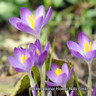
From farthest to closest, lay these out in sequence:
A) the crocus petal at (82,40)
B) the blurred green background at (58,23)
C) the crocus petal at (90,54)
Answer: the blurred green background at (58,23), the crocus petal at (82,40), the crocus petal at (90,54)

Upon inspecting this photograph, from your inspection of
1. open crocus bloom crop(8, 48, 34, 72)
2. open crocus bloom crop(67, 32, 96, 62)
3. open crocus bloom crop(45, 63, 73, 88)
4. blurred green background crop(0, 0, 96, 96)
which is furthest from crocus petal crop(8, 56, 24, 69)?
blurred green background crop(0, 0, 96, 96)

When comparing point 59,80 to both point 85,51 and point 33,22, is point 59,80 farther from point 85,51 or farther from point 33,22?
point 33,22

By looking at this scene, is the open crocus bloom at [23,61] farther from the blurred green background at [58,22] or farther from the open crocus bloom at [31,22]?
the blurred green background at [58,22]

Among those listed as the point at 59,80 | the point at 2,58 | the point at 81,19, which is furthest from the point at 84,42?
the point at 81,19

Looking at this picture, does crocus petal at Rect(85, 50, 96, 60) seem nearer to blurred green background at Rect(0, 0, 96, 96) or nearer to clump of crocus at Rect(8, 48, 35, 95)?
clump of crocus at Rect(8, 48, 35, 95)

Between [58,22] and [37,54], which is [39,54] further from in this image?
[58,22]

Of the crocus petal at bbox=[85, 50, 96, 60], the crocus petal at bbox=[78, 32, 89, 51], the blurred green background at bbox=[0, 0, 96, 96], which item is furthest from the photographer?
the blurred green background at bbox=[0, 0, 96, 96]

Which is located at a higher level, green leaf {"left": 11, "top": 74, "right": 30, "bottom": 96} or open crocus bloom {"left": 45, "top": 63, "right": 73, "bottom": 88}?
open crocus bloom {"left": 45, "top": 63, "right": 73, "bottom": 88}

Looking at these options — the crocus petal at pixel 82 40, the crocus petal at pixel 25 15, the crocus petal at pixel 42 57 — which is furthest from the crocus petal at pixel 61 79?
the crocus petal at pixel 25 15

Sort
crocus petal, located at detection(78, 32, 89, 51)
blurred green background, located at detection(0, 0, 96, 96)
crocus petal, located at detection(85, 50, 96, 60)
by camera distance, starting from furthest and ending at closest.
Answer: blurred green background, located at detection(0, 0, 96, 96) < crocus petal, located at detection(78, 32, 89, 51) < crocus petal, located at detection(85, 50, 96, 60)
